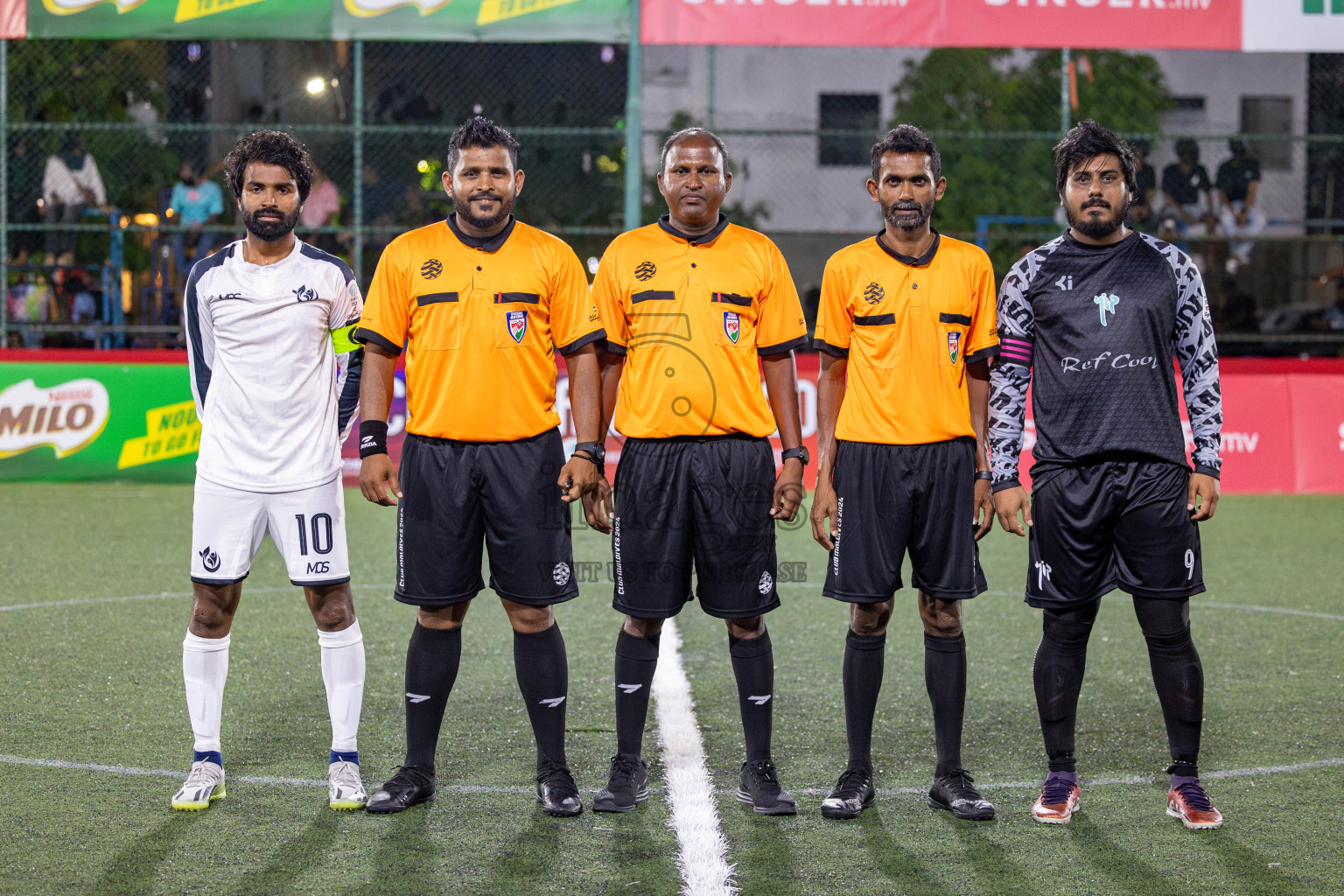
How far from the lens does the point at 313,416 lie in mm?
4465

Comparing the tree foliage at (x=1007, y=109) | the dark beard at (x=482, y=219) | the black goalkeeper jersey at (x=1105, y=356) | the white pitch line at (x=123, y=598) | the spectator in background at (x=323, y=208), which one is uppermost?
the tree foliage at (x=1007, y=109)

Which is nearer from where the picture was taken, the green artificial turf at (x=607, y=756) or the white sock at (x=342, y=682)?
the green artificial turf at (x=607, y=756)

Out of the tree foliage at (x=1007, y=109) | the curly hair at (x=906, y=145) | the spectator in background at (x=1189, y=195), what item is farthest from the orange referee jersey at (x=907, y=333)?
the tree foliage at (x=1007, y=109)

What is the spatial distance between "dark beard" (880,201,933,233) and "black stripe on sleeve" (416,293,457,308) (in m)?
1.42

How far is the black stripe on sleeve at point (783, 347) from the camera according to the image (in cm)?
452

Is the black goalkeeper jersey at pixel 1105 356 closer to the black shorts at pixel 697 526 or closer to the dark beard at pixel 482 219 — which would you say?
the black shorts at pixel 697 526

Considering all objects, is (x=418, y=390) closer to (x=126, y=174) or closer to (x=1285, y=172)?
(x=126, y=174)

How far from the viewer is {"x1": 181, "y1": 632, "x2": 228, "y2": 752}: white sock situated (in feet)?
14.7

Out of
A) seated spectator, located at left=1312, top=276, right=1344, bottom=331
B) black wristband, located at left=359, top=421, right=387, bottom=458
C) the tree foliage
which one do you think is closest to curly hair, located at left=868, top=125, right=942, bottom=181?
black wristband, located at left=359, top=421, right=387, bottom=458

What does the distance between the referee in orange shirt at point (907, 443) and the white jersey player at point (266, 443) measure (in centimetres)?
159

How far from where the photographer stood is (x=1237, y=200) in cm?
1772

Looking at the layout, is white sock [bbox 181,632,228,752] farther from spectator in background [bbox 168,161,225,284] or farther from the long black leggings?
spectator in background [bbox 168,161,225,284]

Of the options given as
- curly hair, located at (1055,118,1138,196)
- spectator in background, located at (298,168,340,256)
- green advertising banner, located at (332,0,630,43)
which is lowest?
curly hair, located at (1055,118,1138,196)

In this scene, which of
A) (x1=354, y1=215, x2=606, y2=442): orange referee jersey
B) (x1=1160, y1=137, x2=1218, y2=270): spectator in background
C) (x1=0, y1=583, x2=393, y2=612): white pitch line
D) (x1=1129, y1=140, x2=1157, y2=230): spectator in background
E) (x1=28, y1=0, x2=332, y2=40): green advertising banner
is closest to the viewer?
(x1=354, y1=215, x2=606, y2=442): orange referee jersey
